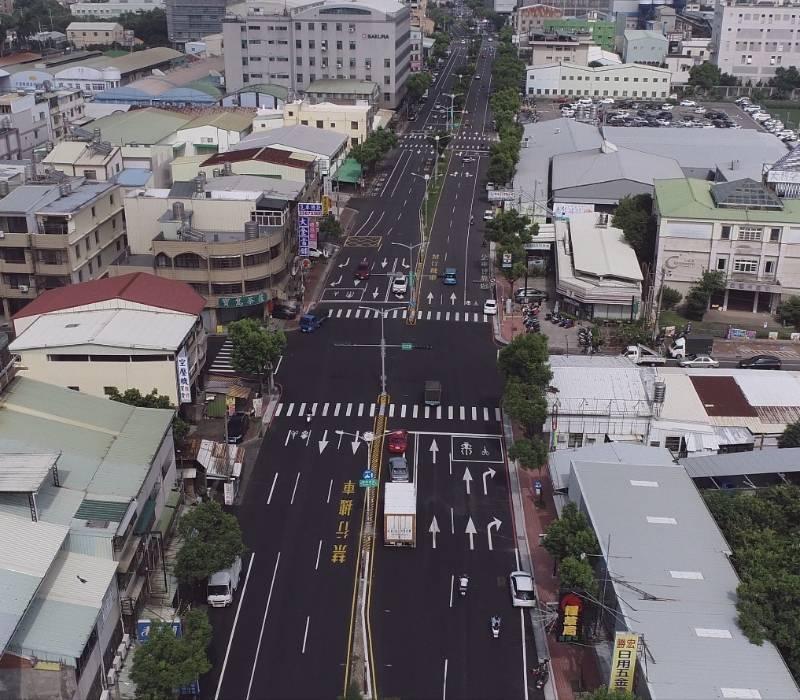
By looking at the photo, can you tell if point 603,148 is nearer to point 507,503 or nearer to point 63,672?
point 507,503

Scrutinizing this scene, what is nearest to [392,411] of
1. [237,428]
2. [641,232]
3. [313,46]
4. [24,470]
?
[237,428]

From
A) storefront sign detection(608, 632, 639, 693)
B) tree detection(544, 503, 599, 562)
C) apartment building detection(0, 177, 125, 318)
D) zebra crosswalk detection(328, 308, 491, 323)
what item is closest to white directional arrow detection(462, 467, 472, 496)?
tree detection(544, 503, 599, 562)

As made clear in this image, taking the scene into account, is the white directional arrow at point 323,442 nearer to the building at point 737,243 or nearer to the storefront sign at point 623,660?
the storefront sign at point 623,660

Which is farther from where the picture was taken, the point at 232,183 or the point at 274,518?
the point at 232,183

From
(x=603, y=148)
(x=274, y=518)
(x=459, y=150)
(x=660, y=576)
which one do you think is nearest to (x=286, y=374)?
(x=274, y=518)

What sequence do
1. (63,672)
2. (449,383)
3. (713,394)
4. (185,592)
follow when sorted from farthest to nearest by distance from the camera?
(449,383)
(713,394)
(185,592)
(63,672)

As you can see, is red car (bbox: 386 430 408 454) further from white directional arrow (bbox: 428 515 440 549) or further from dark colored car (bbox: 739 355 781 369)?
dark colored car (bbox: 739 355 781 369)
